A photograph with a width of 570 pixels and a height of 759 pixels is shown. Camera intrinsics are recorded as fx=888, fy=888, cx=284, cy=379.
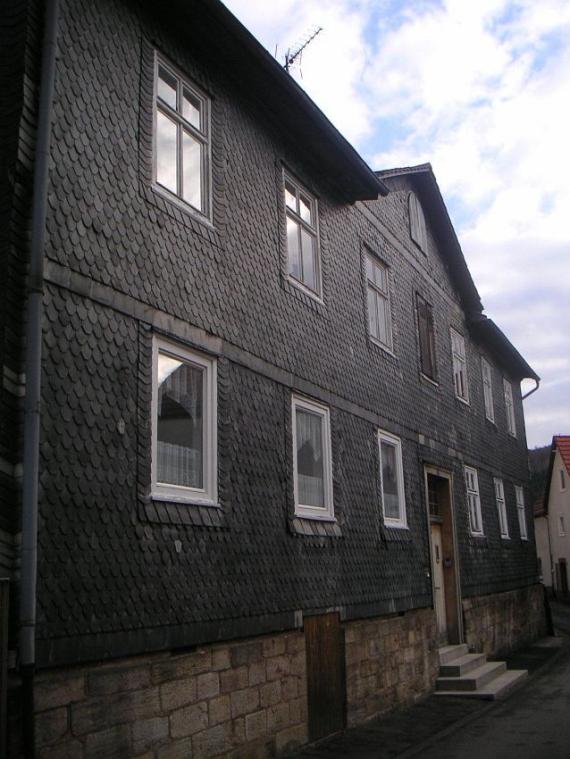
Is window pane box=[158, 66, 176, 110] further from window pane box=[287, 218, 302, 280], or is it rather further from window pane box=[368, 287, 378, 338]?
window pane box=[368, 287, 378, 338]

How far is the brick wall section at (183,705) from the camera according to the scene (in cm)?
591

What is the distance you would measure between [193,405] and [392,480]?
19.2ft

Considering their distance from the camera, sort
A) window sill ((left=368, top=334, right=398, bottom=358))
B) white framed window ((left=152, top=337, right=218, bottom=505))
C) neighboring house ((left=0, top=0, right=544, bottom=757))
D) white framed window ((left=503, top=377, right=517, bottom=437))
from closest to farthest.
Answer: neighboring house ((left=0, top=0, right=544, bottom=757))
white framed window ((left=152, top=337, right=218, bottom=505))
window sill ((left=368, top=334, right=398, bottom=358))
white framed window ((left=503, top=377, right=517, bottom=437))

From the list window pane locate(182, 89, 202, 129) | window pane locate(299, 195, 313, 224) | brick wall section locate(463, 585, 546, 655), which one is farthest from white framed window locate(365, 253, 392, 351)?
brick wall section locate(463, 585, 546, 655)

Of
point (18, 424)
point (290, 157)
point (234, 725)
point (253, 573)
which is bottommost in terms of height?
point (234, 725)

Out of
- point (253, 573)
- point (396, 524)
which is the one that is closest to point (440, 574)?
point (396, 524)

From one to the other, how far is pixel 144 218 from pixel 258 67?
9.43 feet

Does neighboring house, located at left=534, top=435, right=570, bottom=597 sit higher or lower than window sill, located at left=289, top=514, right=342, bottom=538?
higher

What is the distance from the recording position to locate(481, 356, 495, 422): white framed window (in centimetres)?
2106

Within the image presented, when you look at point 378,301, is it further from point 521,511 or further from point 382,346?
point 521,511

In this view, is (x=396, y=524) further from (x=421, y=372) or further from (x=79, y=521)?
(x=79, y=521)

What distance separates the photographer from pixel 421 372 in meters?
15.4

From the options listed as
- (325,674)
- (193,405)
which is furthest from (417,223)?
(193,405)

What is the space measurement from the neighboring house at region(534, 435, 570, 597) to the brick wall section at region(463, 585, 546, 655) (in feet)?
58.2
